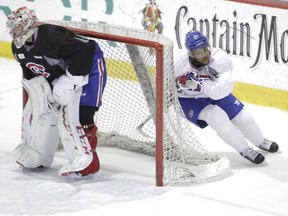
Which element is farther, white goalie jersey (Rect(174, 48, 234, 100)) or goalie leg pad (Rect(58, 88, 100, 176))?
white goalie jersey (Rect(174, 48, 234, 100))

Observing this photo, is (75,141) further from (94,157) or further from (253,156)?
(253,156)

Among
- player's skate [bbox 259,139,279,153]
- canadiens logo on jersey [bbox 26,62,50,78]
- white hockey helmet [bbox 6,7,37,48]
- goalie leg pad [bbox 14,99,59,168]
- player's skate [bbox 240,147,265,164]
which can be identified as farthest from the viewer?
player's skate [bbox 259,139,279,153]

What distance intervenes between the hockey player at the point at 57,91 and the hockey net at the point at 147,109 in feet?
0.75

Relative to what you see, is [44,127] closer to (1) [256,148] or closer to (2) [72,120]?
(2) [72,120]

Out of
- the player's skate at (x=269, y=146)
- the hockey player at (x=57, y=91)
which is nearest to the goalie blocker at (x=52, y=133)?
the hockey player at (x=57, y=91)

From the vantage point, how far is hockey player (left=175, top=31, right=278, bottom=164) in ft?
16.2

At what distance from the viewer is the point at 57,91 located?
476 centimetres

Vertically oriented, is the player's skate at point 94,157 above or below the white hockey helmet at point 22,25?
below

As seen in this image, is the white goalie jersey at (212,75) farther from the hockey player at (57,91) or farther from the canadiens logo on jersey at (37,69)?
the canadiens logo on jersey at (37,69)

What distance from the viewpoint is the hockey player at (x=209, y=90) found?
495 cm

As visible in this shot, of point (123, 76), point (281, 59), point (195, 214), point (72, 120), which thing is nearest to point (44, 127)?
point (72, 120)

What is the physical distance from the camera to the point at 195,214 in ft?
14.4

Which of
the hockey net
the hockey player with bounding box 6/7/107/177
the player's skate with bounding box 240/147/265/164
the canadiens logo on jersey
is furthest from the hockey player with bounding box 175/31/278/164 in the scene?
the canadiens logo on jersey

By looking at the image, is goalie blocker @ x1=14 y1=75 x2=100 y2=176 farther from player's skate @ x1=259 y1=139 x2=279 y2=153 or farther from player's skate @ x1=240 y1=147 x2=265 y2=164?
player's skate @ x1=259 y1=139 x2=279 y2=153
